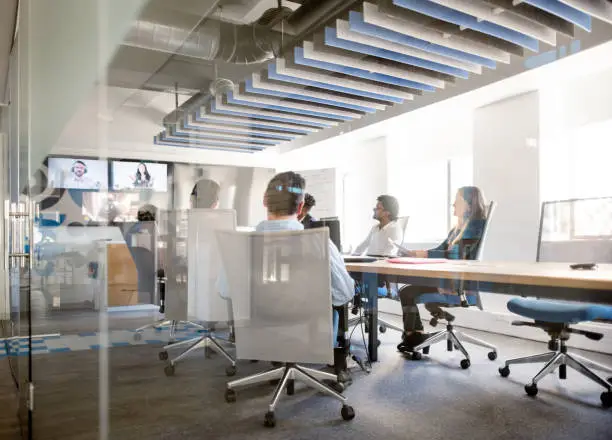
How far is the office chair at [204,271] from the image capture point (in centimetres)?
120

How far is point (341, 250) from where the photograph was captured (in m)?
Answer: 1.27

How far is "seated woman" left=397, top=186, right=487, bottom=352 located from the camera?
958mm

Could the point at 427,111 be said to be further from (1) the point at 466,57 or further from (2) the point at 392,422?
(2) the point at 392,422

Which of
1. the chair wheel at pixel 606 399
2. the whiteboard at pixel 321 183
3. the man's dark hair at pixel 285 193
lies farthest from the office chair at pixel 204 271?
the chair wheel at pixel 606 399

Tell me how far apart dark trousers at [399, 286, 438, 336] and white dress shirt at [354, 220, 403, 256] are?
3.6 inches

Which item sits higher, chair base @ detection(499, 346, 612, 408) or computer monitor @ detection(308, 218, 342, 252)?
computer monitor @ detection(308, 218, 342, 252)

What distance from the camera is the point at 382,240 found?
1121 mm

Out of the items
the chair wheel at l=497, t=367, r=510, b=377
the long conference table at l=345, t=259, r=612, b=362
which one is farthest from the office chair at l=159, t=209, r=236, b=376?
the chair wheel at l=497, t=367, r=510, b=377

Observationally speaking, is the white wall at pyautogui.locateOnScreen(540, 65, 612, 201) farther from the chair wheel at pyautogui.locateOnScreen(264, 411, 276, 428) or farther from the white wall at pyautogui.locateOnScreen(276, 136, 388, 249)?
the chair wheel at pyautogui.locateOnScreen(264, 411, 276, 428)

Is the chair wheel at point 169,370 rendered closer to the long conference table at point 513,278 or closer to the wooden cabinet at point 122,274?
the wooden cabinet at point 122,274

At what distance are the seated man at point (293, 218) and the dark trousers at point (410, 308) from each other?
0.48ft

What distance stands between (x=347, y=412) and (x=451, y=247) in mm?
508

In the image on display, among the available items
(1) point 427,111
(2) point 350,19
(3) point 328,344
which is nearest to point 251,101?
(2) point 350,19

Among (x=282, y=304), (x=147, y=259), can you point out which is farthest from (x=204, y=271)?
(x=282, y=304)
